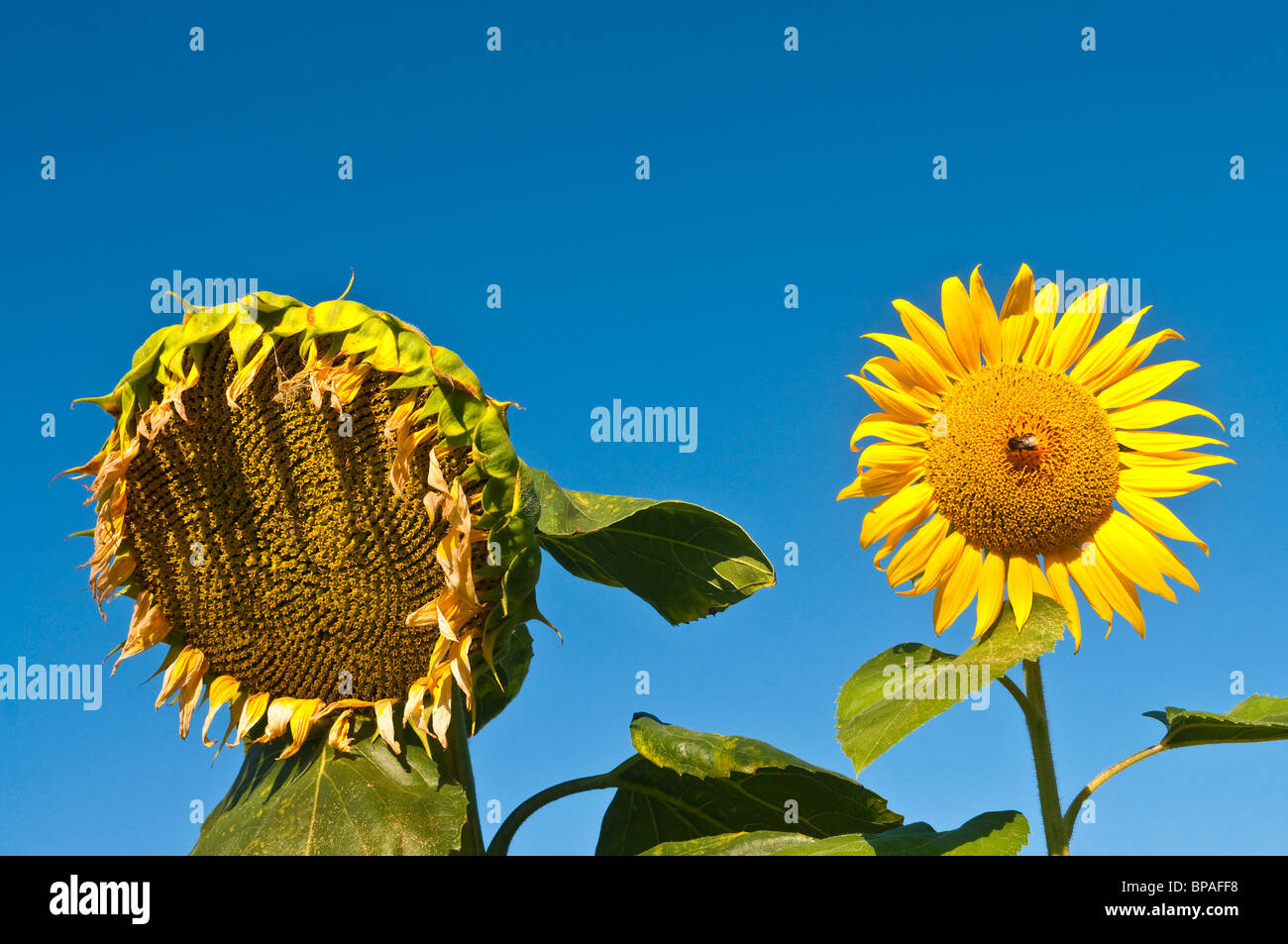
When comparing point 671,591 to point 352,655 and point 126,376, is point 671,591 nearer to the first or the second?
point 352,655

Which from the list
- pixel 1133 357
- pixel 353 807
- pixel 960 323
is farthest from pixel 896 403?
pixel 353 807

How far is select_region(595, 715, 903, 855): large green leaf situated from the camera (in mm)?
3275

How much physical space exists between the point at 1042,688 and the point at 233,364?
2.26m

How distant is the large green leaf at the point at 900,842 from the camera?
8.61 ft

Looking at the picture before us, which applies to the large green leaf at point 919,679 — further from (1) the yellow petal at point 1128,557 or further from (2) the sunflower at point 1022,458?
(1) the yellow petal at point 1128,557

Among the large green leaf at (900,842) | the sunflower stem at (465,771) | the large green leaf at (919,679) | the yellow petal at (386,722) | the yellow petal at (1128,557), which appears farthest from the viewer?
the sunflower stem at (465,771)

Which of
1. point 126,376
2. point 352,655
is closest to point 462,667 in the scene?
point 352,655

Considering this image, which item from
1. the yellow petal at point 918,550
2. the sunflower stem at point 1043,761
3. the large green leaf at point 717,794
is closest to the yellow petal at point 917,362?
the yellow petal at point 918,550

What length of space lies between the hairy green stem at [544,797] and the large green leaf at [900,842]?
0.59m

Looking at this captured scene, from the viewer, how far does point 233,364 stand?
2.93 metres

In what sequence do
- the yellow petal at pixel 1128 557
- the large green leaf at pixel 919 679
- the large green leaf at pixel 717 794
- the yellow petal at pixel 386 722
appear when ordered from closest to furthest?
the large green leaf at pixel 919 679 < the yellow petal at pixel 1128 557 < the yellow petal at pixel 386 722 < the large green leaf at pixel 717 794

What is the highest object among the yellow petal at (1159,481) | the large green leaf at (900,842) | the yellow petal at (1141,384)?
the yellow petal at (1141,384)

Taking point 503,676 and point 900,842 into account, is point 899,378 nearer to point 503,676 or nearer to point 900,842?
point 900,842
